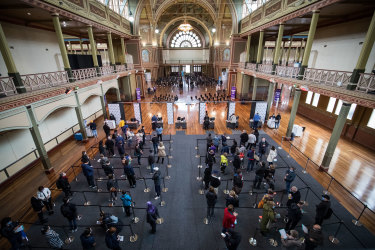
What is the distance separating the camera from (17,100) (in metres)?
7.25

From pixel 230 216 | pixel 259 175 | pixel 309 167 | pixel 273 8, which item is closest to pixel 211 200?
pixel 230 216

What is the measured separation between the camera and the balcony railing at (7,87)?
688cm

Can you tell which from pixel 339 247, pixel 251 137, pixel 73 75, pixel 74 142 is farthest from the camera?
pixel 74 142

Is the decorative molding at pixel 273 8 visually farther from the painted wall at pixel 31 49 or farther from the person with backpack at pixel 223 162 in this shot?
the painted wall at pixel 31 49

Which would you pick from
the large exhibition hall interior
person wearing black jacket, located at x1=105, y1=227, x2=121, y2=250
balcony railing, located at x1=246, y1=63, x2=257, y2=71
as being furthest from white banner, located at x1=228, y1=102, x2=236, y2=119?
person wearing black jacket, located at x1=105, y1=227, x2=121, y2=250

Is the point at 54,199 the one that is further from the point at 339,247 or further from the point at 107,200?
the point at 339,247

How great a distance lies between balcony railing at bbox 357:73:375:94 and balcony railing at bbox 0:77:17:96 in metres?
14.5

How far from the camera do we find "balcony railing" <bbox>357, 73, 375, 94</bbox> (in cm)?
703

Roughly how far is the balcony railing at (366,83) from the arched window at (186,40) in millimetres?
39413

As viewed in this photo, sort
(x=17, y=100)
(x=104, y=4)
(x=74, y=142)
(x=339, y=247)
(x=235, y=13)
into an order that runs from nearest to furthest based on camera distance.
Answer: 1. (x=339, y=247)
2. (x=17, y=100)
3. (x=74, y=142)
4. (x=104, y=4)
5. (x=235, y=13)

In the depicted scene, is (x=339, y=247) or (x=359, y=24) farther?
(x=359, y=24)

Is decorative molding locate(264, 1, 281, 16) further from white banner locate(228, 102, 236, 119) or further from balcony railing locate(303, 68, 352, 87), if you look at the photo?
white banner locate(228, 102, 236, 119)

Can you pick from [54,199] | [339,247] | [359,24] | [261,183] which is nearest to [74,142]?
[54,199]

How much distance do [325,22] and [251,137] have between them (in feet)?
35.1
